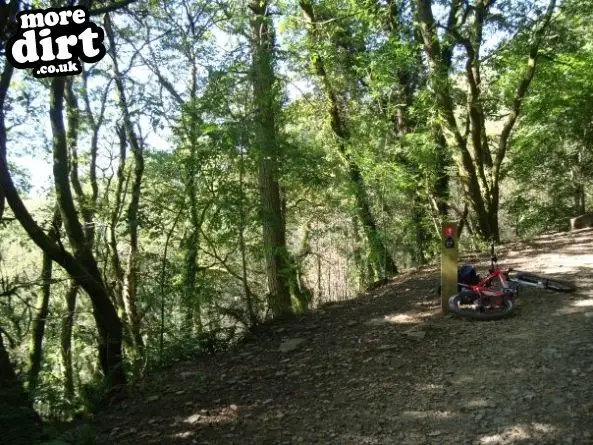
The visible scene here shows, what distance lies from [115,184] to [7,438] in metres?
10.9

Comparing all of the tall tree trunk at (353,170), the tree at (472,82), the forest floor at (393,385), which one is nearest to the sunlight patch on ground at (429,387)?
the forest floor at (393,385)

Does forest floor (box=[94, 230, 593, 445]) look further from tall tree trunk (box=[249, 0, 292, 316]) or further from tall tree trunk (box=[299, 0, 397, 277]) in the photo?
tall tree trunk (box=[299, 0, 397, 277])

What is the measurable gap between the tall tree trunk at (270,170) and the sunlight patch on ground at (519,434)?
4.55m

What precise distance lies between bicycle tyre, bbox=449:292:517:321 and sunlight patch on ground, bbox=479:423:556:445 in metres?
2.30

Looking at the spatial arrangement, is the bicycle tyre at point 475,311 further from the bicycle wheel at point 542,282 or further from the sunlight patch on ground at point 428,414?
the sunlight patch on ground at point 428,414

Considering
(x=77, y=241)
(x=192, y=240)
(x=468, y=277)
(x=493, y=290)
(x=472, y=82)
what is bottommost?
(x=493, y=290)

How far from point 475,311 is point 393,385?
1921 millimetres

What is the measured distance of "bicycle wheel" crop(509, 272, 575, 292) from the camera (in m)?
6.43

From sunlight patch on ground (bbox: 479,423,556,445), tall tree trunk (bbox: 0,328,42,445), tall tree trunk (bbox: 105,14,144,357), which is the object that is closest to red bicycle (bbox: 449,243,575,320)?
sunlight patch on ground (bbox: 479,423,556,445)

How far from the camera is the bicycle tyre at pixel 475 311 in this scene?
5.91 meters

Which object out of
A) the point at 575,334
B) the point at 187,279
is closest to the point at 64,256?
the point at 187,279

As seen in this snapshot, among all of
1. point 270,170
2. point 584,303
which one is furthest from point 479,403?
point 270,170

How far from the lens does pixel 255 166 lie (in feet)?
25.3

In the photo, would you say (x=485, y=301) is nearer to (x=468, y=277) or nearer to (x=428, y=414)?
(x=468, y=277)
